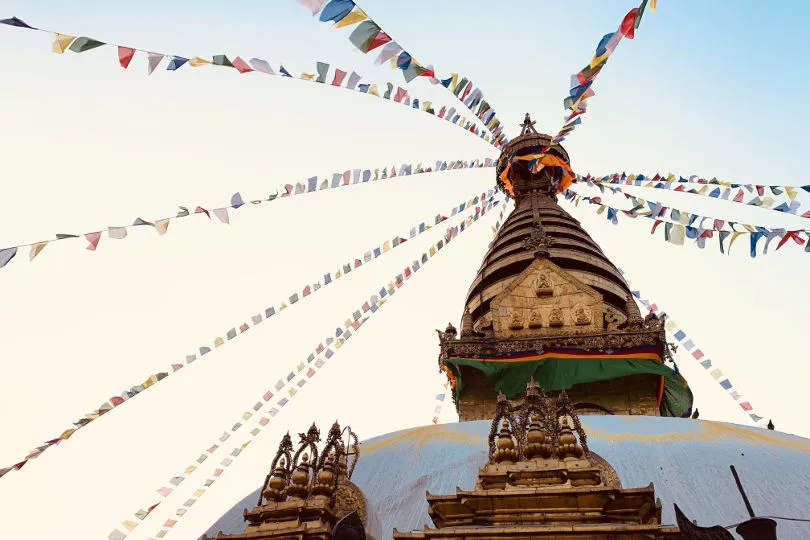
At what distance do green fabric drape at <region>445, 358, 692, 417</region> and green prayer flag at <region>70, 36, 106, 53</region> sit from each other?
869 cm

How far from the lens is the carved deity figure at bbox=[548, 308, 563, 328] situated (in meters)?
13.0

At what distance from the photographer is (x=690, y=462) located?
22.1 ft

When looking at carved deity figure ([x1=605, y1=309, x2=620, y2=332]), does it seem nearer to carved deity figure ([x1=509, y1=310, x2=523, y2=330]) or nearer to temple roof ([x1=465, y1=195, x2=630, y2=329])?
temple roof ([x1=465, y1=195, x2=630, y2=329])

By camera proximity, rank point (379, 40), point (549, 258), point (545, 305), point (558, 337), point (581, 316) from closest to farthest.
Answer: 1. point (379, 40)
2. point (558, 337)
3. point (581, 316)
4. point (545, 305)
5. point (549, 258)

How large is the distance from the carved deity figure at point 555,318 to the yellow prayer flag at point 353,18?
28.8 ft

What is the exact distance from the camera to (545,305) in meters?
13.5

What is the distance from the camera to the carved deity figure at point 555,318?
512 inches

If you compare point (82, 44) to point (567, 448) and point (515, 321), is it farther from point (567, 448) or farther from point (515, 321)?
point (515, 321)

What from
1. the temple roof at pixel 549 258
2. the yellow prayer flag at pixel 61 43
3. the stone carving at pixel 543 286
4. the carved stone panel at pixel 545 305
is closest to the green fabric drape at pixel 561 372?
the carved stone panel at pixel 545 305

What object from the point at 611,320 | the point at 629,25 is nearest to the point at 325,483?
the point at 629,25

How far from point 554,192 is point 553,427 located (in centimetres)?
1531

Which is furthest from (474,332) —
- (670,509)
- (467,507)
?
(467,507)

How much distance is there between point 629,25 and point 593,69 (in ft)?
4.05

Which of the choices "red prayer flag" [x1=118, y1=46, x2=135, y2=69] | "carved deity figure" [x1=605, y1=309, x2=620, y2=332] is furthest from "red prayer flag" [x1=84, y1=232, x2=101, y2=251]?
"carved deity figure" [x1=605, y1=309, x2=620, y2=332]
